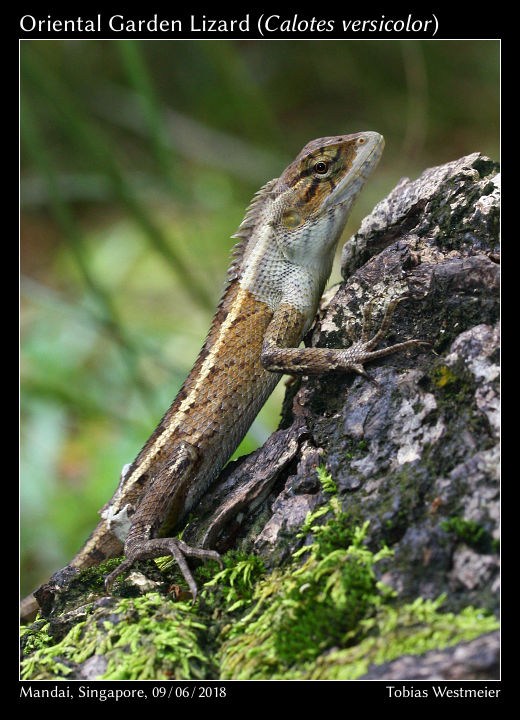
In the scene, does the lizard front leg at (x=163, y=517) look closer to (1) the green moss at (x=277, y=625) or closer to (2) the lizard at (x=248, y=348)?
(2) the lizard at (x=248, y=348)

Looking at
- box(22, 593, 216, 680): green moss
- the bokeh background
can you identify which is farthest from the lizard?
the bokeh background

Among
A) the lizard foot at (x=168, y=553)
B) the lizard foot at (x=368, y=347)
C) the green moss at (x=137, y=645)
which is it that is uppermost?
the lizard foot at (x=368, y=347)

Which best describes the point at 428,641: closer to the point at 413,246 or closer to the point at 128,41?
the point at 413,246

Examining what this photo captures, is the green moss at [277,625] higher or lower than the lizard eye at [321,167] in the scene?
lower

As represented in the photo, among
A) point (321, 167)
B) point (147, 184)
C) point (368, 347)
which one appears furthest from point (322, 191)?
point (147, 184)

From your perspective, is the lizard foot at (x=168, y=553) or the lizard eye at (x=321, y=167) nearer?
the lizard foot at (x=168, y=553)

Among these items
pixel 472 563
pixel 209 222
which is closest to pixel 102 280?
pixel 209 222

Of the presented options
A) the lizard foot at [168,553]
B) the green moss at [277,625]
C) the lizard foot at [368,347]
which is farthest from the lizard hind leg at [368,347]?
the lizard foot at [168,553]
